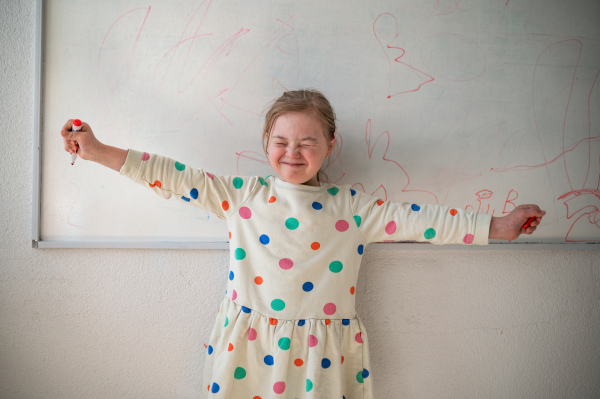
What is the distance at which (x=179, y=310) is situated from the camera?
1254mm

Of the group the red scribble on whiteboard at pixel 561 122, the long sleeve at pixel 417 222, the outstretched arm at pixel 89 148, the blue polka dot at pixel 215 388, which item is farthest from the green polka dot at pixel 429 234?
the outstretched arm at pixel 89 148

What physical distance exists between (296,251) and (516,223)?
55cm

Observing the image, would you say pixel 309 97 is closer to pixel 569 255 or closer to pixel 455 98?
pixel 455 98

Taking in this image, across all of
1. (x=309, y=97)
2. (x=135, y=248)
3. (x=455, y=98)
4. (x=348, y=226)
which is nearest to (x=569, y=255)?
(x=455, y=98)

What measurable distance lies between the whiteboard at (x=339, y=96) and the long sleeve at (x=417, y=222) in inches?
6.6

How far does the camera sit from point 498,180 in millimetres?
1286

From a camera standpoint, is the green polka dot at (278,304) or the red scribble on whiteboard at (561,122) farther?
the red scribble on whiteboard at (561,122)

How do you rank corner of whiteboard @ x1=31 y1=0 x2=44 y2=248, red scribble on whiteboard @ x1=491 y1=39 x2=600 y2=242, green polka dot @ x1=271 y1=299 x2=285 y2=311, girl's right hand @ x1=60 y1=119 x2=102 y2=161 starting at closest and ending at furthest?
girl's right hand @ x1=60 y1=119 x2=102 y2=161
green polka dot @ x1=271 y1=299 x2=285 y2=311
corner of whiteboard @ x1=31 y1=0 x2=44 y2=248
red scribble on whiteboard @ x1=491 y1=39 x2=600 y2=242

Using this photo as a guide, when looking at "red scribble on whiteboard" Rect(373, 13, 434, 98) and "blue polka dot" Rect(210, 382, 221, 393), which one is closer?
"blue polka dot" Rect(210, 382, 221, 393)

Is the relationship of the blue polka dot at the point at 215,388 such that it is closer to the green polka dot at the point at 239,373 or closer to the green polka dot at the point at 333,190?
the green polka dot at the point at 239,373

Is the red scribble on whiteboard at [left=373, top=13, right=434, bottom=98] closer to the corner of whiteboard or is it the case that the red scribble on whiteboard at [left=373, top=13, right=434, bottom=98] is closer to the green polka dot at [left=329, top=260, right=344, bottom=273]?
the green polka dot at [left=329, top=260, right=344, bottom=273]

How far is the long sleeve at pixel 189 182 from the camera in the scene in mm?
999

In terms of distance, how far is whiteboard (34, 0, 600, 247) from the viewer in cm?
121

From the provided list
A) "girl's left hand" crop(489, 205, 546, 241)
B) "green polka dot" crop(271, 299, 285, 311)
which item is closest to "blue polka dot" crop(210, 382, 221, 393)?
"green polka dot" crop(271, 299, 285, 311)
